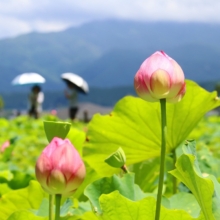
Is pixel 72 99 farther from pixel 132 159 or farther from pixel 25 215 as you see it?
pixel 25 215

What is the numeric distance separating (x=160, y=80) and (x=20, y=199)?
9.7 inches

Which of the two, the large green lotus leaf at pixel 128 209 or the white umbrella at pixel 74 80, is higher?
the large green lotus leaf at pixel 128 209

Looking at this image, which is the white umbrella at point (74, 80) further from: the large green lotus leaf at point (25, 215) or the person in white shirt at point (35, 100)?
the large green lotus leaf at point (25, 215)

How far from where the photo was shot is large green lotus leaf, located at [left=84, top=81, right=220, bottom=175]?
720mm

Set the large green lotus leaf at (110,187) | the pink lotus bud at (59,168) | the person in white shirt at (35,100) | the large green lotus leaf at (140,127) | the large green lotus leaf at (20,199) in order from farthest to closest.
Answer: the person in white shirt at (35,100), the large green lotus leaf at (140,127), the large green lotus leaf at (20,199), the large green lotus leaf at (110,187), the pink lotus bud at (59,168)

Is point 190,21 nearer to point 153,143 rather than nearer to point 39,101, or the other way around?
point 39,101

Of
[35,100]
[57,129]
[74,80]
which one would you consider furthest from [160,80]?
[74,80]

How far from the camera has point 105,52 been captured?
317 ft

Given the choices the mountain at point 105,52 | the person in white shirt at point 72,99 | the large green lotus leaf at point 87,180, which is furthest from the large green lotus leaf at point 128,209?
the mountain at point 105,52

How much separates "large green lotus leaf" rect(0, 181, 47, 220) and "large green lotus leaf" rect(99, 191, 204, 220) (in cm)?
21

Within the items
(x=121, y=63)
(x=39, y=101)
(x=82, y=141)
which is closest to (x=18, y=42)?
(x=121, y=63)

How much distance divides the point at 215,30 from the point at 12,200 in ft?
375

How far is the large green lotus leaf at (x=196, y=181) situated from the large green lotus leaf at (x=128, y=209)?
25 mm

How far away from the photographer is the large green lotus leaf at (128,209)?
42cm
